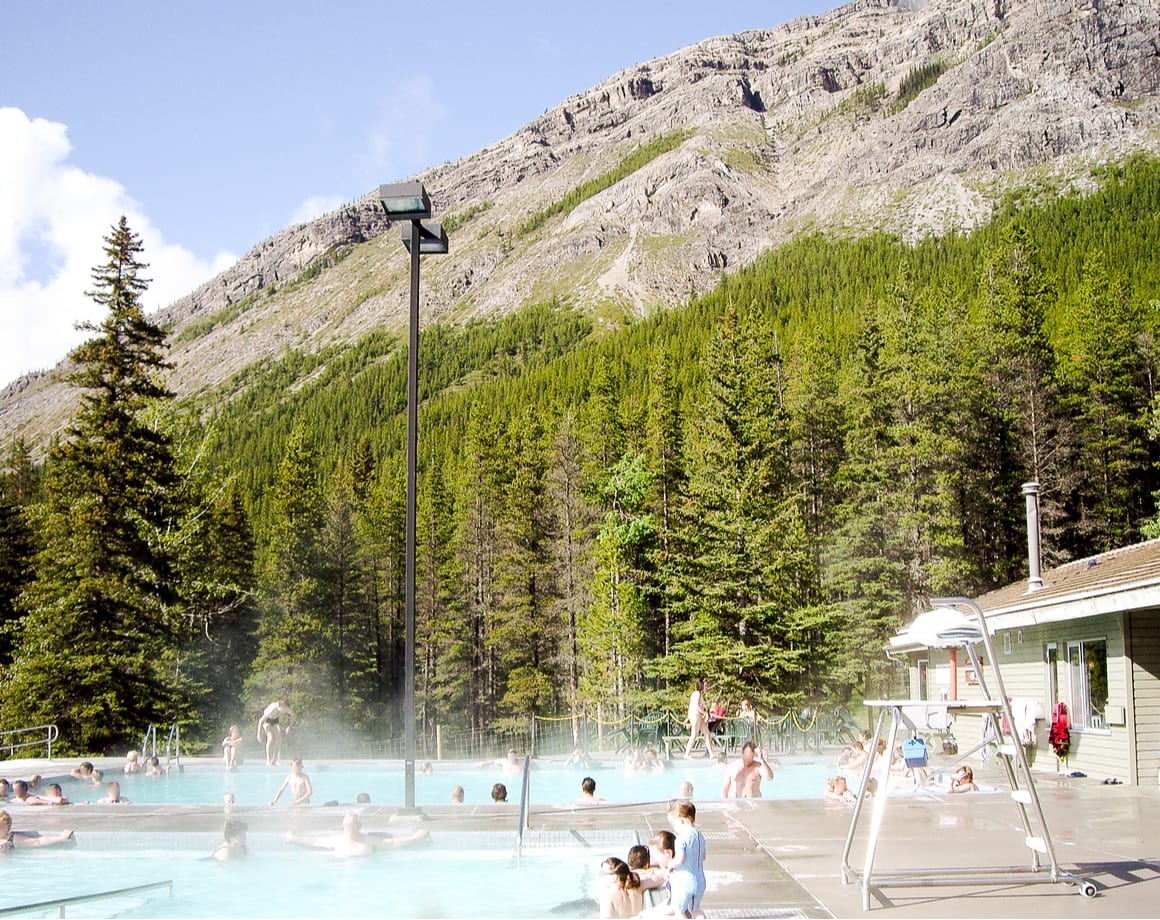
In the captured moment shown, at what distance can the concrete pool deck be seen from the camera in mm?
6320

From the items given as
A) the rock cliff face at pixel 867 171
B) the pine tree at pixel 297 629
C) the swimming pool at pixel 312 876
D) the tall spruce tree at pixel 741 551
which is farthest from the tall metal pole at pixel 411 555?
the rock cliff face at pixel 867 171

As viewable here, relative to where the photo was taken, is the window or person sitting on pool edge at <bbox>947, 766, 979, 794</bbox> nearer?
person sitting on pool edge at <bbox>947, 766, 979, 794</bbox>

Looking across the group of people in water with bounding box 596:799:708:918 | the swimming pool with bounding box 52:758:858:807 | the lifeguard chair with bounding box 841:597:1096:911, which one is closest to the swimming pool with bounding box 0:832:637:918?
the group of people in water with bounding box 596:799:708:918

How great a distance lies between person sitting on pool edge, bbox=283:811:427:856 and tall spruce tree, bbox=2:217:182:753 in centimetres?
1881

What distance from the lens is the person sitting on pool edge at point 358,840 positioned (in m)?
9.86

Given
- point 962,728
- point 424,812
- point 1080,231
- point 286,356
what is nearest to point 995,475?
point 962,728

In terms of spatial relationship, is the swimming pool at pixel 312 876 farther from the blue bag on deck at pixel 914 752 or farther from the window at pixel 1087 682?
the window at pixel 1087 682

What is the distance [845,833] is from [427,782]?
13.4m

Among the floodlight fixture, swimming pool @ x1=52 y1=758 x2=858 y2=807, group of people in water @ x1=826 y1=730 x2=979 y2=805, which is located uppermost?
the floodlight fixture

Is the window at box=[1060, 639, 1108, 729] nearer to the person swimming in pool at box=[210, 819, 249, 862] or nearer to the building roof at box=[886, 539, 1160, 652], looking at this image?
the building roof at box=[886, 539, 1160, 652]

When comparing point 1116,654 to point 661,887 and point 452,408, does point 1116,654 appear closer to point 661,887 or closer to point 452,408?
point 661,887

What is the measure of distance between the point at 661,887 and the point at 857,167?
530ft

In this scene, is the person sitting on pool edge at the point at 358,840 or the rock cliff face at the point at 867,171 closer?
the person sitting on pool edge at the point at 358,840

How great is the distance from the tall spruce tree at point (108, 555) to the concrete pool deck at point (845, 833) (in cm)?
1505
